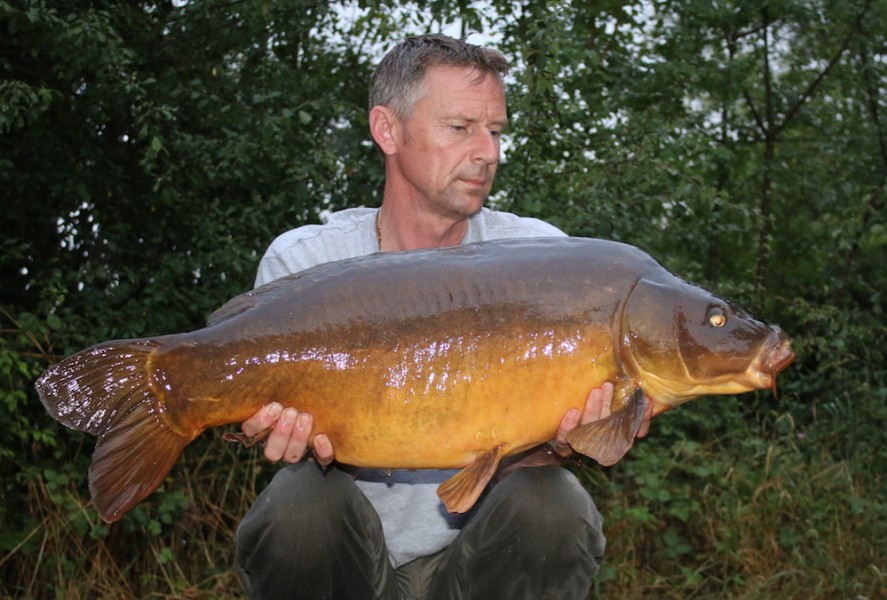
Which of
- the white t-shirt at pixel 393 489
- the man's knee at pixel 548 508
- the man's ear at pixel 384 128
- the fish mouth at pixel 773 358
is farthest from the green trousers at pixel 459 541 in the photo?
the man's ear at pixel 384 128

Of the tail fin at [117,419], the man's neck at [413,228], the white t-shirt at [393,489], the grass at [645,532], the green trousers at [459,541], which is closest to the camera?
the tail fin at [117,419]

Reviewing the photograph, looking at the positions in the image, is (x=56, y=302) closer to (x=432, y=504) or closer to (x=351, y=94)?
(x=351, y=94)

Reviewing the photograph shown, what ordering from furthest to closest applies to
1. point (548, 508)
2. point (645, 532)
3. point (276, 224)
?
1. point (276, 224)
2. point (645, 532)
3. point (548, 508)

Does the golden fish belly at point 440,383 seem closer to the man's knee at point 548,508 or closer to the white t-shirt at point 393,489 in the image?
the man's knee at point 548,508

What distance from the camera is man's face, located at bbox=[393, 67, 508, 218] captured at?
2.30m

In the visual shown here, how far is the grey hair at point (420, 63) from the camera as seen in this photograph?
7.70ft

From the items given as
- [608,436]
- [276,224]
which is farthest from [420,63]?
[276,224]

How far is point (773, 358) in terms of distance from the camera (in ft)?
5.91

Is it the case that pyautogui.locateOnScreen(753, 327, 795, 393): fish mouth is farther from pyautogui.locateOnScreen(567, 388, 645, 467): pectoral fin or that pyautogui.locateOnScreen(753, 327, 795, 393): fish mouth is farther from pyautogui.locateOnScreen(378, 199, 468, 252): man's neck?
pyautogui.locateOnScreen(378, 199, 468, 252): man's neck

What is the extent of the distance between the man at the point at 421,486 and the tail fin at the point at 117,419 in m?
0.17

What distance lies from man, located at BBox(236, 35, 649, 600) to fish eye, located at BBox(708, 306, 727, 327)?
21 centimetres

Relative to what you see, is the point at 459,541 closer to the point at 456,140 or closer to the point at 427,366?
the point at 427,366

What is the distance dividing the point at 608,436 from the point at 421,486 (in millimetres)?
621

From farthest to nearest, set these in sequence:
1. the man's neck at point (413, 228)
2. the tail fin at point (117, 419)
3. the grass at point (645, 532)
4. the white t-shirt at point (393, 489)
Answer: the grass at point (645, 532) < the man's neck at point (413, 228) < the white t-shirt at point (393, 489) < the tail fin at point (117, 419)
